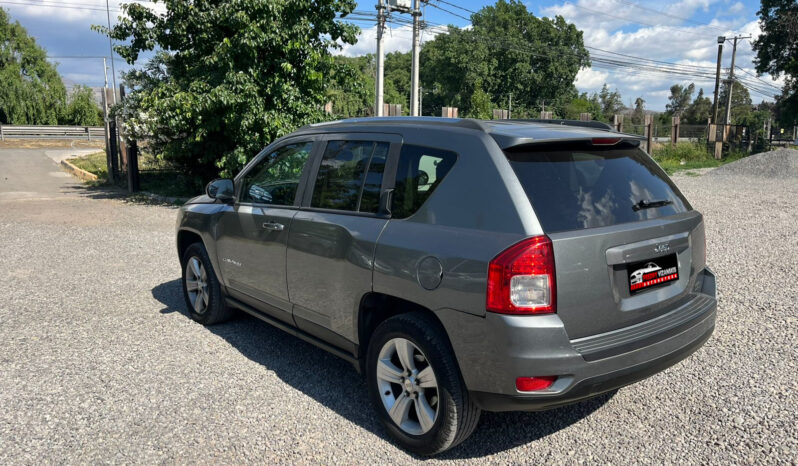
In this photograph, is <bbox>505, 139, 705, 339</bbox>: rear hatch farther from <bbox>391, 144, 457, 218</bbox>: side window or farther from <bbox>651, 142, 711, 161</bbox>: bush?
<bbox>651, 142, 711, 161</bbox>: bush

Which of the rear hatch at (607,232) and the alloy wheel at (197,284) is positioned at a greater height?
the rear hatch at (607,232)

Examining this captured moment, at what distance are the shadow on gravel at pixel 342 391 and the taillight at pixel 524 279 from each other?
40.7 inches

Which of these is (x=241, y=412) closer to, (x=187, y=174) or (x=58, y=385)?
(x=58, y=385)

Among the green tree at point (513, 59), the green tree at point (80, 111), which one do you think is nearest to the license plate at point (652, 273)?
the green tree at point (80, 111)

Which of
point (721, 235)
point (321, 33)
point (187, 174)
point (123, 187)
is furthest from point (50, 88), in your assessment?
point (721, 235)

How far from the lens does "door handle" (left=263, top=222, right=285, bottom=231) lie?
13.3ft

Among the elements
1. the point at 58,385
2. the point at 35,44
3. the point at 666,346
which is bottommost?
the point at 58,385

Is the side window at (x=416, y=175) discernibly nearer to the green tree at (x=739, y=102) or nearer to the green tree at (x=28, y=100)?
the green tree at (x=28, y=100)

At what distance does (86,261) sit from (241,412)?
5.51 m

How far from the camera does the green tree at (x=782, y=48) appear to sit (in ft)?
143

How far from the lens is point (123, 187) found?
17.5 m

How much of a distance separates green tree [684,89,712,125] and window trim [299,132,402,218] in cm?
9982

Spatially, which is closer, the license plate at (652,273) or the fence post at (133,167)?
the license plate at (652,273)

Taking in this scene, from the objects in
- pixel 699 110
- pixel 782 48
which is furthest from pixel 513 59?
pixel 699 110
